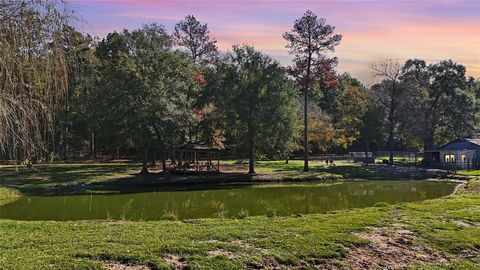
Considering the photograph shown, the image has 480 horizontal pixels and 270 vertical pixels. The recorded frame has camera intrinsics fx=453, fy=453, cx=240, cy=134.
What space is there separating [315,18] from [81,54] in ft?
114

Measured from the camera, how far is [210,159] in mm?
36938

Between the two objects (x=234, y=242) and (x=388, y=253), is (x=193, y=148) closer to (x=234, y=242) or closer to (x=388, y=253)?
(x=234, y=242)

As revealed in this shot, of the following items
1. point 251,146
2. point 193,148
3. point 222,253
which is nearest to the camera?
point 222,253

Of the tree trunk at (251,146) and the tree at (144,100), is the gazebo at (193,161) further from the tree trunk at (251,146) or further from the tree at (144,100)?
the tree trunk at (251,146)

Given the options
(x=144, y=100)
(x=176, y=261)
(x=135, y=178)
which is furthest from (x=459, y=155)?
(x=176, y=261)

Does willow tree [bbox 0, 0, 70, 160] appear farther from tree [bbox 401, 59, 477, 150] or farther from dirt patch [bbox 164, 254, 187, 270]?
tree [bbox 401, 59, 477, 150]

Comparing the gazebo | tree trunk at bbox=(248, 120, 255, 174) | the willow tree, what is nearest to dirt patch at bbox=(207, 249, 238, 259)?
the willow tree

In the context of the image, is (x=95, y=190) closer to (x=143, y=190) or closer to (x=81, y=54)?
(x=143, y=190)

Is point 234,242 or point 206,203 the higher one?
point 234,242

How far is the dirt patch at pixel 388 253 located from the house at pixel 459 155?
3496 cm

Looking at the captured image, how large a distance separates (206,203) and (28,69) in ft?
50.1

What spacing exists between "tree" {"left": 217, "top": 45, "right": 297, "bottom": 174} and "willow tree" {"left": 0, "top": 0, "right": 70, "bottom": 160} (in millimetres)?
28402

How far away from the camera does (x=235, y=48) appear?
120 feet

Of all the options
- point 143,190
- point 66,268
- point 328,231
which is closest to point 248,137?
point 143,190
